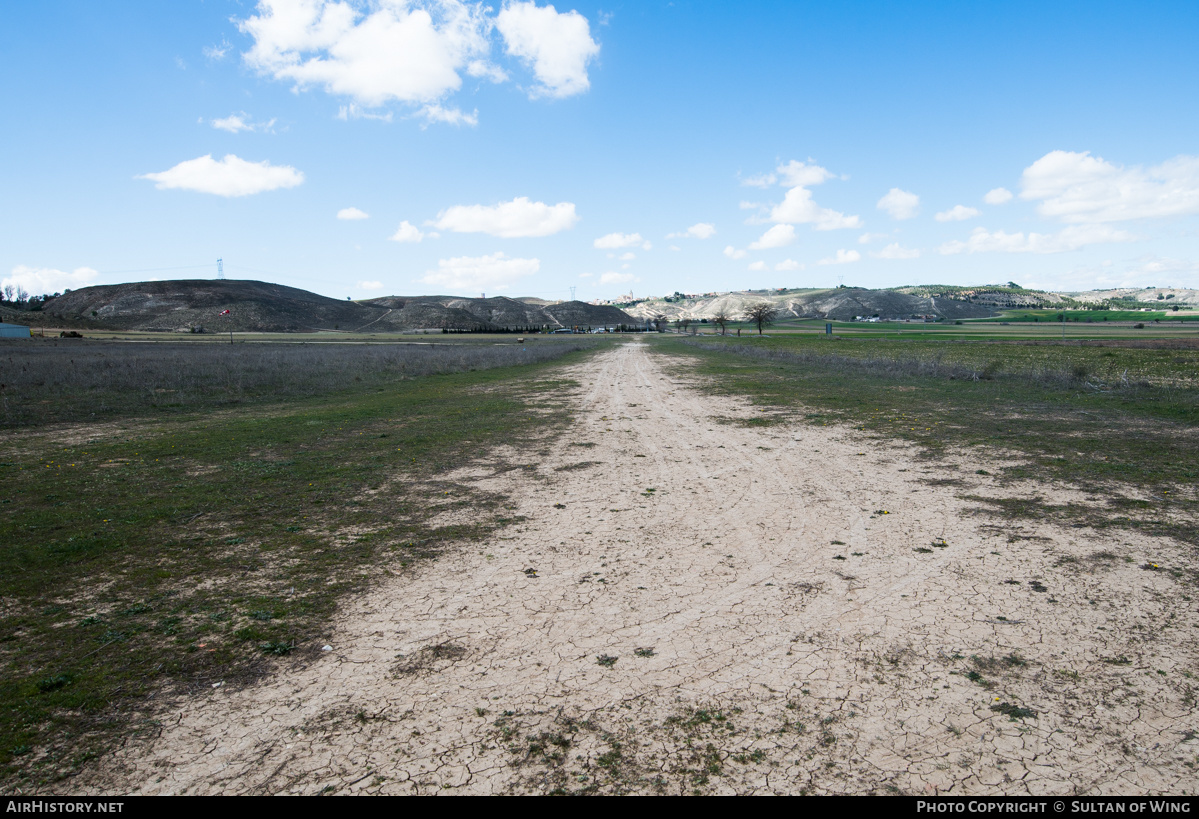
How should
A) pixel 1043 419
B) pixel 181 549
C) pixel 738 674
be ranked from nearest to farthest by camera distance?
pixel 738 674 < pixel 181 549 < pixel 1043 419

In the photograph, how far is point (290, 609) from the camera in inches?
199

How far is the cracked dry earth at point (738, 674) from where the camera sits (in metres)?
3.17

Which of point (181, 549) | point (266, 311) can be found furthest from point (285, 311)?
point (181, 549)

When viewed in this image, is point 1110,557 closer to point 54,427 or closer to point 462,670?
point 462,670

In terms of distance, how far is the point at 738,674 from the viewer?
13.4 feet

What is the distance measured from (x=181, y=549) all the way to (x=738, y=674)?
6242 mm

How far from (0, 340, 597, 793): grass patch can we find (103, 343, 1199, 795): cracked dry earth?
482mm

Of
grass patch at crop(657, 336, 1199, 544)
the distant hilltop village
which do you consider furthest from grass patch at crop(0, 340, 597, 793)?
the distant hilltop village

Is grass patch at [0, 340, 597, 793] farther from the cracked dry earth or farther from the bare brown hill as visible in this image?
the bare brown hill

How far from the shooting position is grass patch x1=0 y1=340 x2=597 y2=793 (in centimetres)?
390

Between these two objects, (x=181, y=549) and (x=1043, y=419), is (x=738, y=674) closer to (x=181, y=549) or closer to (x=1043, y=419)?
(x=181, y=549)

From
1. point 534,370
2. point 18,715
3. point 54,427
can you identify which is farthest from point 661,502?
point 534,370

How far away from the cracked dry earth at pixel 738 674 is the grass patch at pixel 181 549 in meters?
0.48
